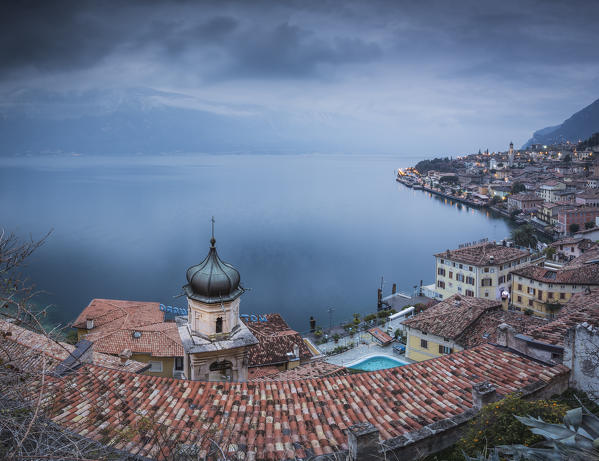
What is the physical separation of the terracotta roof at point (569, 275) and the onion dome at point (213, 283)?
2734cm

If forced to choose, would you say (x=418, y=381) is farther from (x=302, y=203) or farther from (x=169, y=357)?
(x=302, y=203)

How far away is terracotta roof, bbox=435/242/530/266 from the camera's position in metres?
36.2

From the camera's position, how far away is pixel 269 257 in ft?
194

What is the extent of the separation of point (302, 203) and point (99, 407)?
106 metres

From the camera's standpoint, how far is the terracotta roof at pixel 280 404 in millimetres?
6738

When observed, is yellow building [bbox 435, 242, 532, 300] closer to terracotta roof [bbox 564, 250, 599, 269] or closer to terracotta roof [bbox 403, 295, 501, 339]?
terracotta roof [bbox 564, 250, 599, 269]

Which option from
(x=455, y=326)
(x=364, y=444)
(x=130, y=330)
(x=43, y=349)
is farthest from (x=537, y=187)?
(x=364, y=444)

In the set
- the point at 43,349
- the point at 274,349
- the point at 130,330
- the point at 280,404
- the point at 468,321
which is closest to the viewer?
the point at 280,404

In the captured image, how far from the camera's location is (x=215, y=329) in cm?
1211

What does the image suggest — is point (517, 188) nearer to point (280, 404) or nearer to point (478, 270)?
point (478, 270)

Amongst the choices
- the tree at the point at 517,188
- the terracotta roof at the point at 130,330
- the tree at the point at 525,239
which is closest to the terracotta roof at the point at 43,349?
the terracotta roof at the point at 130,330

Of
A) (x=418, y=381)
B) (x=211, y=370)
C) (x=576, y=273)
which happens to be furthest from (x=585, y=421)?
(x=576, y=273)

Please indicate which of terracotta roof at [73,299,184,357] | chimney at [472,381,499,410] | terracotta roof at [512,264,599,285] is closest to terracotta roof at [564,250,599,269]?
terracotta roof at [512,264,599,285]

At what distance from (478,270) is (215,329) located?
2856cm
